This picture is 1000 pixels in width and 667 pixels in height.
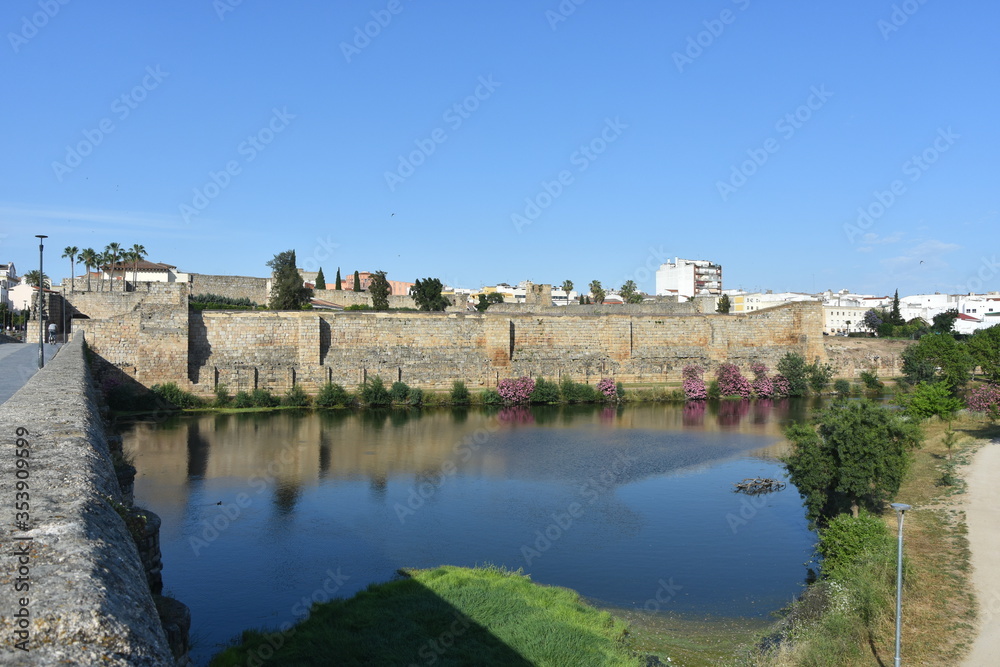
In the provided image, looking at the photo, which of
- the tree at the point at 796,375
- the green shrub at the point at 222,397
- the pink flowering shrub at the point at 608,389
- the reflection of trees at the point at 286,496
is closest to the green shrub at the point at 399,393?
the green shrub at the point at 222,397

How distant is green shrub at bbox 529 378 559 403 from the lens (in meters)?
36.0

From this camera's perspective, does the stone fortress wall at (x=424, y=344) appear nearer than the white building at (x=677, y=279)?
Yes

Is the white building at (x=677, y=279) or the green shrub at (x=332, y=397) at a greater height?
the white building at (x=677, y=279)

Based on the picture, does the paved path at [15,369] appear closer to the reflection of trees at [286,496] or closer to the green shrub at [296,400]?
the reflection of trees at [286,496]

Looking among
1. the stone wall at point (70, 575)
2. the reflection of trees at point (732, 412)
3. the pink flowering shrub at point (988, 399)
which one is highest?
the stone wall at point (70, 575)

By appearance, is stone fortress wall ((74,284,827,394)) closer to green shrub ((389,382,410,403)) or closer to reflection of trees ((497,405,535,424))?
green shrub ((389,382,410,403))

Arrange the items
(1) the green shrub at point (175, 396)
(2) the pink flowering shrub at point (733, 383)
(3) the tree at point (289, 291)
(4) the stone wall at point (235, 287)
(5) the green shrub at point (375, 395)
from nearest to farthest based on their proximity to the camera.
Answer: (1) the green shrub at point (175, 396) → (5) the green shrub at point (375, 395) → (2) the pink flowering shrub at point (733, 383) → (3) the tree at point (289, 291) → (4) the stone wall at point (235, 287)

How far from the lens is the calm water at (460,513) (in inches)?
462

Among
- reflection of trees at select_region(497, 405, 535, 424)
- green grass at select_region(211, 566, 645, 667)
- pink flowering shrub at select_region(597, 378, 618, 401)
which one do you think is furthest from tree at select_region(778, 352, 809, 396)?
green grass at select_region(211, 566, 645, 667)

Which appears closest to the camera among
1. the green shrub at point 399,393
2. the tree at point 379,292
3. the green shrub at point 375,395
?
the green shrub at point 375,395

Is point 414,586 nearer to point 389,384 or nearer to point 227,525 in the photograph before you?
point 227,525

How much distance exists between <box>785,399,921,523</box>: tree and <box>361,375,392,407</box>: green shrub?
72.3 ft

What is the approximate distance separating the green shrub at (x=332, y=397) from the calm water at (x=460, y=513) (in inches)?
192

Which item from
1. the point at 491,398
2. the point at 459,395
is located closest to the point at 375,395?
the point at 459,395
